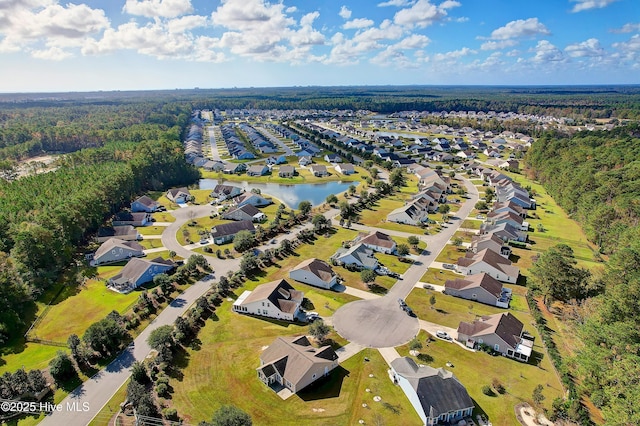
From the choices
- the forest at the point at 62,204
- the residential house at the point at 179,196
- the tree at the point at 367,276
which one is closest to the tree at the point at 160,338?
the forest at the point at 62,204

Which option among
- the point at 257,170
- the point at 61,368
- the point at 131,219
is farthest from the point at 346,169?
the point at 61,368

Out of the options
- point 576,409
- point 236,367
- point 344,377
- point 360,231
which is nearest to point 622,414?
point 576,409

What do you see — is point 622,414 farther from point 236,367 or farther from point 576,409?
point 236,367

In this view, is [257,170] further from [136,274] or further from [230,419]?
[230,419]

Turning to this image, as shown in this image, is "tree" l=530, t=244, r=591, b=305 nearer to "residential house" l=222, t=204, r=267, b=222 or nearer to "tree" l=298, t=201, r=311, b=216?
"tree" l=298, t=201, r=311, b=216

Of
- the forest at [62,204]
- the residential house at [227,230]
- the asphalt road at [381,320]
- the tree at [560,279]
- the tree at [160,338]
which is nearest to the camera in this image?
the tree at [160,338]

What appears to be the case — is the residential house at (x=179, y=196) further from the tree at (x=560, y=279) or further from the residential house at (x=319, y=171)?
the tree at (x=560, y=279)

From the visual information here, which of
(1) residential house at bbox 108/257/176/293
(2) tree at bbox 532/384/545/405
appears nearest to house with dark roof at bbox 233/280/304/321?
(1) residential house at bbox 108/257/176/293
